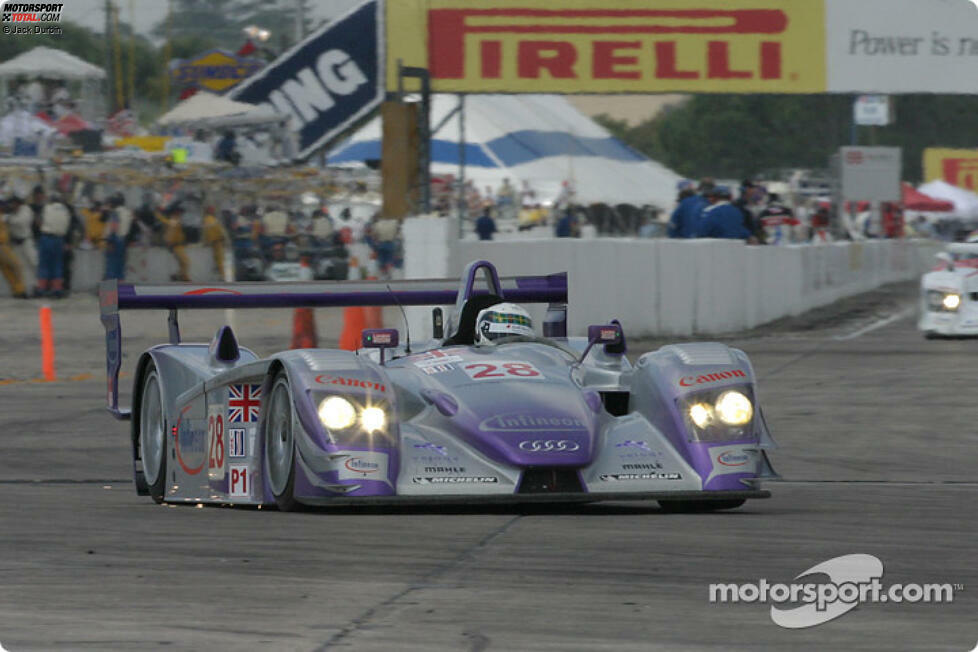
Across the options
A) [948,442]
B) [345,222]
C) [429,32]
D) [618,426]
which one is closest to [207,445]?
[618,426]

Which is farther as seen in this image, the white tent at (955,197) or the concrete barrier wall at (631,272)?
the white tent at (955,197)

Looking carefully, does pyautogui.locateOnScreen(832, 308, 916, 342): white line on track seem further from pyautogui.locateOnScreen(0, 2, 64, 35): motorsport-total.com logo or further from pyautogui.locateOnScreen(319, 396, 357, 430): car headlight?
pyautogui.locateOnScreen(0, 2, 64, 35): motorsport-total.com logo

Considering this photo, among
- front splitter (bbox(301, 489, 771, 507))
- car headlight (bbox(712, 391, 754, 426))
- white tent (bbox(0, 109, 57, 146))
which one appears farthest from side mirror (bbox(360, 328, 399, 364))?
white tent (bbox(0, 109, 57, 146))

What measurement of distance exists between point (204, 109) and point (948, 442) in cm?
2650

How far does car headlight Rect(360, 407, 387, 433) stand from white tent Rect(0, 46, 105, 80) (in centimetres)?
3547

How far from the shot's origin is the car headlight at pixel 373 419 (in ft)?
28.9

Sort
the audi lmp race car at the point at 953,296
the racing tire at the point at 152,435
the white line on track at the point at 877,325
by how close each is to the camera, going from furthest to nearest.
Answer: the white line on track at the point at 877,325 → the audi lmp race car at the point at 953,296 → the racing tire at the point at 152,435

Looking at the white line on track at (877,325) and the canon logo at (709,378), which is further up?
the canon logo at (709,378)

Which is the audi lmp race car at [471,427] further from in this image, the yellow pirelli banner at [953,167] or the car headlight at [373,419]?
the yellow pirelli banner at [953,167]

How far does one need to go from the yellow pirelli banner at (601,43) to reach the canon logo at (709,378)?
18060 mm

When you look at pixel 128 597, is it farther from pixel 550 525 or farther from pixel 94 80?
pixel 94 80

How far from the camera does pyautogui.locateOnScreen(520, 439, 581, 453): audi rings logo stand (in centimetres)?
873

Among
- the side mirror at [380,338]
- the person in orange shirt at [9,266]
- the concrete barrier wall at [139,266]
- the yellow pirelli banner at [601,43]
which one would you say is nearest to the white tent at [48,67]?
the concrete barrier wall at [139,266]

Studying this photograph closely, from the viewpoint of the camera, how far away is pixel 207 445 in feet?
32.7
